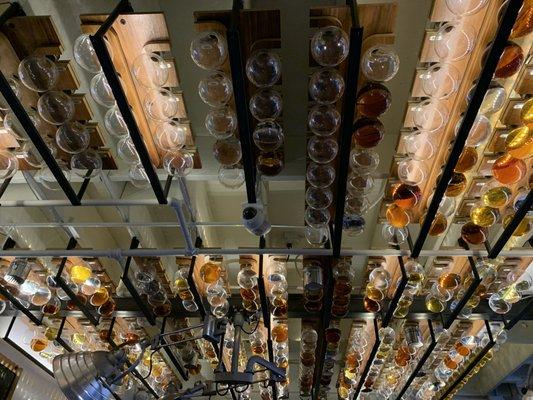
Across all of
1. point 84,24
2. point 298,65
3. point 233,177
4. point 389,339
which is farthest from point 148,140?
point 389,339

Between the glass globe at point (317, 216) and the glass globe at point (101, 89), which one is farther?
the glass globe at point (317, 216)

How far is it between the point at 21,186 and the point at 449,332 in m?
3.35

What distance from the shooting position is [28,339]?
3887 millimetres

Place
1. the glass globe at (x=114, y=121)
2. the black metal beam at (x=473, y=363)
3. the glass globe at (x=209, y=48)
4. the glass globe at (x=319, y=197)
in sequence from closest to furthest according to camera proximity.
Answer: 1. the glass globe at (x=209, y=48)
2. the glass globe at (x=114, y=121)
3. the glass globe at (x=319, y=197)
4. the black metal beam at (x=473, y=363)

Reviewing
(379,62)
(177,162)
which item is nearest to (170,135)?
(177,162)

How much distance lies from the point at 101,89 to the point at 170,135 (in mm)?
319

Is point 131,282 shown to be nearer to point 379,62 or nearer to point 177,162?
point 177,162

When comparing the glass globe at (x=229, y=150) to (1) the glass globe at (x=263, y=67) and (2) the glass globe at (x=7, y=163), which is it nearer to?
(1) the glass globe at (x=263, y=67)

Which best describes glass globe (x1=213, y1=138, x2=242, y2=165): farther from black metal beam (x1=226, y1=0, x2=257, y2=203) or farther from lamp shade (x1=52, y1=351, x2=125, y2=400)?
lamp shade (x1=52, y1=351, x2=125, y2=400)

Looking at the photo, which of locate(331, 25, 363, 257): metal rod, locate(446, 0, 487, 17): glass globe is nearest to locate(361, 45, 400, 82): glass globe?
locate(331, 25, 363, 257): metal rod

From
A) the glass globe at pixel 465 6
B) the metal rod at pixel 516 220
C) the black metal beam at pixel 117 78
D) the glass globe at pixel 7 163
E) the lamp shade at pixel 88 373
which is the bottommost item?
the lamp shade at pixel 88 373

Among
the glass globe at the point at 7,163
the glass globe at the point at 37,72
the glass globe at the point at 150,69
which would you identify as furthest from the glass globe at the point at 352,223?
the glass globe at the point at 7,163

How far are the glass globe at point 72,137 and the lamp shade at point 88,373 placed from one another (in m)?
0.93

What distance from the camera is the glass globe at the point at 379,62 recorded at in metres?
1.53
